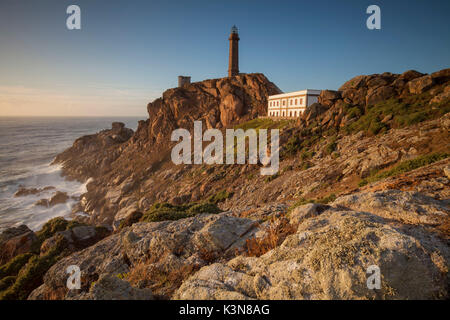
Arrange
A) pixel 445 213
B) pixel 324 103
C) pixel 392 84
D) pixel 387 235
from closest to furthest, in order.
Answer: pixel 387 235 → pixel 445 213 → pixel 392 84 → pixel 324 103

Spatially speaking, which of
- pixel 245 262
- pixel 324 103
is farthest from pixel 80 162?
pixel 245 262

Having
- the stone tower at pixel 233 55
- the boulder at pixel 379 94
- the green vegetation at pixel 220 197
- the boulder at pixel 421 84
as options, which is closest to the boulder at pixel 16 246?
the green vegetation at pixel 220 197

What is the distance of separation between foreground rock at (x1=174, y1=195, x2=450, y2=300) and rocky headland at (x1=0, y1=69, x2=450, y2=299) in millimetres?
16

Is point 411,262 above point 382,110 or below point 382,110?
below

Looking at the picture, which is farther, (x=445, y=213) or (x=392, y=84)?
(x=392, y=84)

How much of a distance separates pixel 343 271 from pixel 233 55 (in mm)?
63352

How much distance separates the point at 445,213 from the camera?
5.48 metres

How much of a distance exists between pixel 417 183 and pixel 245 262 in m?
8.06
